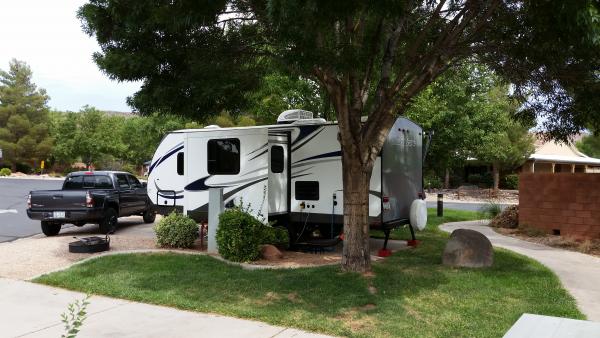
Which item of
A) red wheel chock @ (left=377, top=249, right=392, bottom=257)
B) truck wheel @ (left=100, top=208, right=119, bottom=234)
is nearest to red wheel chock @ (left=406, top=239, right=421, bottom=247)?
red wheel chock @ (left=377, top=249, right=392, bottom=257)

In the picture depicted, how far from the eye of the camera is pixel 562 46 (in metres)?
6.98

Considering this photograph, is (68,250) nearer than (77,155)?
Yes

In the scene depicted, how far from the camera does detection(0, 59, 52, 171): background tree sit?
192ft

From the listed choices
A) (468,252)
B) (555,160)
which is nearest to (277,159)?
(468,252)

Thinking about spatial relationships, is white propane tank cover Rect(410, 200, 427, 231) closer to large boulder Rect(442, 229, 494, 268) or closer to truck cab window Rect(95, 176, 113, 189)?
large boulder Rect(442, 229, 494, 268)

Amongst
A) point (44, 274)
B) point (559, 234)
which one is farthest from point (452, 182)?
point (44, 274)

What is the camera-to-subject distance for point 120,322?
6.19 m

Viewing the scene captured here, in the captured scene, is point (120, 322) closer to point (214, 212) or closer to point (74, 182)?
point (214, 212)

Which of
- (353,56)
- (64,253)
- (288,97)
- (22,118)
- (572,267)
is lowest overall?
(572,267)

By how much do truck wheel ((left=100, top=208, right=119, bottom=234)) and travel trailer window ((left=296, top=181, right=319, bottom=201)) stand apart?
5.20 m

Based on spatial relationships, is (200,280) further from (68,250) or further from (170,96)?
(68,250)

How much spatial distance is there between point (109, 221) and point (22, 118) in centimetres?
5280

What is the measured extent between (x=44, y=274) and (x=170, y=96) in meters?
3.53

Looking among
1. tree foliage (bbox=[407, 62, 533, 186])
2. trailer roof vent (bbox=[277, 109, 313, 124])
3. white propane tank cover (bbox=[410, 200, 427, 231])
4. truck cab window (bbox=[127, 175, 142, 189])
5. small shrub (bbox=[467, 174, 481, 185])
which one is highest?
tree foliage (bbox=[407, 62, 533, 186])
